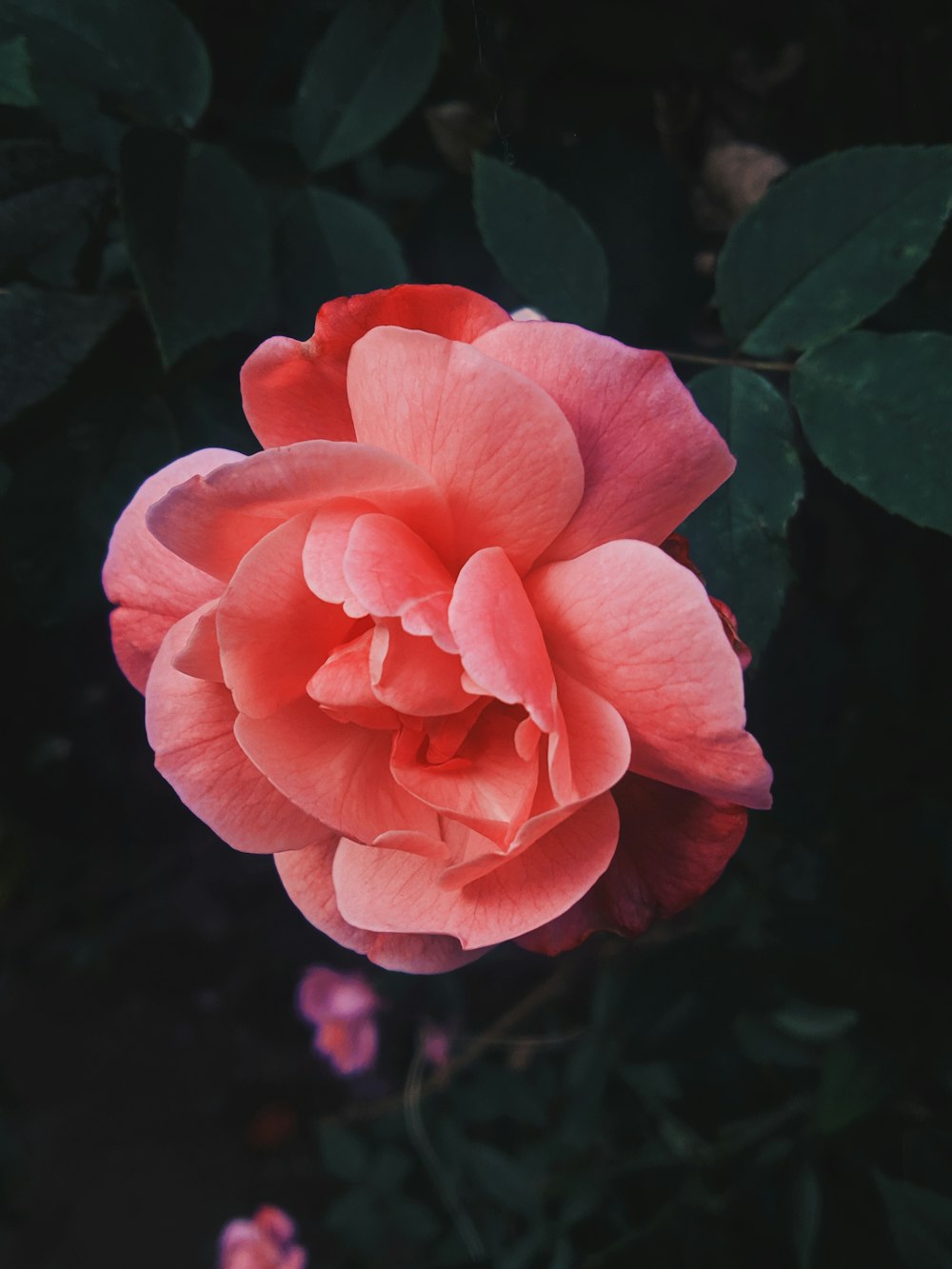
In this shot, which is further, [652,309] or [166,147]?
[652,309]

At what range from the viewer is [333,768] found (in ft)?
1.71

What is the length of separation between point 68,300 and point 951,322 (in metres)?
0.63

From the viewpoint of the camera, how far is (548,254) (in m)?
0.64

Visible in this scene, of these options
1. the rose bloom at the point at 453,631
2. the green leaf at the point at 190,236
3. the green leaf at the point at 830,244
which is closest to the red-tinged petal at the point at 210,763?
the rose bloom at the point at 453,631

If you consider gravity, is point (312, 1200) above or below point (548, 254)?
below

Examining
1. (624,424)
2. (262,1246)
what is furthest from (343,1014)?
(624,424)

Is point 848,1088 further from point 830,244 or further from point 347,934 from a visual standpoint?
point 830,244

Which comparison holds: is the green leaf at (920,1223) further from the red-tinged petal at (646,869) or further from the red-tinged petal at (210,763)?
the red-tinged petal at (210,763)

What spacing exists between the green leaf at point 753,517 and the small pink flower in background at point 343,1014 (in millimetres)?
1222

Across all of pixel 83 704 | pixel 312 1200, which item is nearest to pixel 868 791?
pixel 83 704

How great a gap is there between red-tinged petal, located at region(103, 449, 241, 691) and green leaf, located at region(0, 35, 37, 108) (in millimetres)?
249

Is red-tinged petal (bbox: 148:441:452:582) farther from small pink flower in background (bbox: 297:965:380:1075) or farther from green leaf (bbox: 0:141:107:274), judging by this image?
small pink flower in background (bbox: 297:965:380:1075)

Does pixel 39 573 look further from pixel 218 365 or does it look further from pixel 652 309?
pixel 652 309

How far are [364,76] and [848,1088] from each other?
1.01 meters
